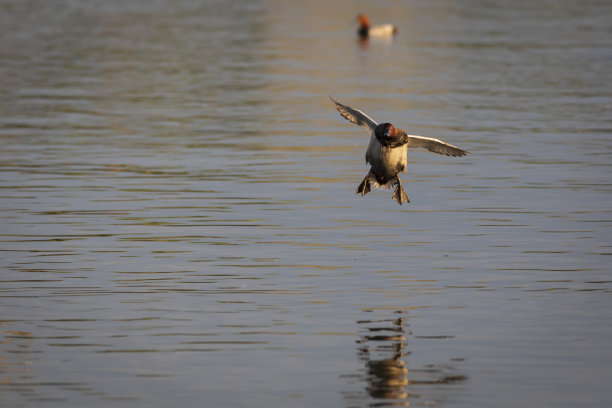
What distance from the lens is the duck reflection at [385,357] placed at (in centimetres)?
984

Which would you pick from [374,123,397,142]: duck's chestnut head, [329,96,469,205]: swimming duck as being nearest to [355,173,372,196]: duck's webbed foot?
[329,96,469,205]: swimming duck

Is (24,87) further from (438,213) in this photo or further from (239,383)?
(239,383)

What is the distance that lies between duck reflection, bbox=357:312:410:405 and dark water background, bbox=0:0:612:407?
26 millimetres

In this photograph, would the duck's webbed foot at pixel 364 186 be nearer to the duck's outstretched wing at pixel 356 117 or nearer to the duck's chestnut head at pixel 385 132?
the duck's outstretched wing at pixel 356 117

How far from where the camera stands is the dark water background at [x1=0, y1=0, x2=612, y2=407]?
33.6ft

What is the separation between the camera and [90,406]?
9477mm

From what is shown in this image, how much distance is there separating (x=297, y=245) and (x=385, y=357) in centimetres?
449

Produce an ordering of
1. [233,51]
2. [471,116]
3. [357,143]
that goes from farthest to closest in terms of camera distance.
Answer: [233,51] < [471,116] < [357,143]

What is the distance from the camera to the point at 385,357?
417 inches

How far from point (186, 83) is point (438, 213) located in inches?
712

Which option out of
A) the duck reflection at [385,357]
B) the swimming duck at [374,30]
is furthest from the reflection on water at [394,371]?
the swimming duck at [374,30]

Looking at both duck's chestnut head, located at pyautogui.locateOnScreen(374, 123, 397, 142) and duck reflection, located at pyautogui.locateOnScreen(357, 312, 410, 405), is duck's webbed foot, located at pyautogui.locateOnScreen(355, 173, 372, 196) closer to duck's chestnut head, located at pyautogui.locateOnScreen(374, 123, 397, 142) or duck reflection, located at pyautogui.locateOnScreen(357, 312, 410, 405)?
duck's chestnut head, located at pyautogui.locateOnScreen(374, 123, 397, 142)

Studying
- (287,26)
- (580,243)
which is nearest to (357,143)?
(580,243)

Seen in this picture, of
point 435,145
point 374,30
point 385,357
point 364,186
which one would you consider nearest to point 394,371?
point 385,357
